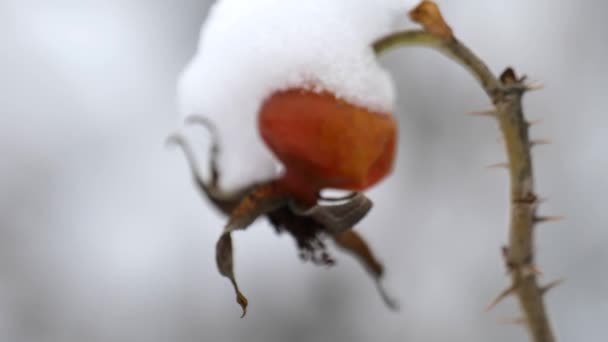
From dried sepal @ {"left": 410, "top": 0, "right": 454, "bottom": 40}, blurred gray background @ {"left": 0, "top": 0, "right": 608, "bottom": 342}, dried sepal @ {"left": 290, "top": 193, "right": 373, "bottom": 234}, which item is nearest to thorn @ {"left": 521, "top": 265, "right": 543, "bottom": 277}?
dried sepal @ {"left": 290, "top": 193, "right": 373, "bottom": 234}

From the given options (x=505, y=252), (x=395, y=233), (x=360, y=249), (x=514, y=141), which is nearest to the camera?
(x=514, y=141)

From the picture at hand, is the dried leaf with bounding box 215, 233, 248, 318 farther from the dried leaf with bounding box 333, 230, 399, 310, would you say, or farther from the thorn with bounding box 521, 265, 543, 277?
the thorn with bounding box 521, 265, 543, 277

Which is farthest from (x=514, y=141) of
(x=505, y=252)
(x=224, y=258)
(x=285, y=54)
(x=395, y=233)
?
(x=395, y=233)

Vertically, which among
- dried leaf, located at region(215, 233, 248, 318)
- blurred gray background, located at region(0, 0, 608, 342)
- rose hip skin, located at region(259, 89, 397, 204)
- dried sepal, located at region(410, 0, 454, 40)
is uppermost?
dried sepal, located at region(410, 0, 454, 40)

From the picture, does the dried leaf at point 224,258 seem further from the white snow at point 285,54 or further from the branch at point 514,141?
the branch at point 514,141

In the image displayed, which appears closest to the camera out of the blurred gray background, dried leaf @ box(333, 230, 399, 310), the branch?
the branch

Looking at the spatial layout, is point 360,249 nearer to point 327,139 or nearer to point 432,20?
point 327,139

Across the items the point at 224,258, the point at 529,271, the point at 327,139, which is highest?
the point at 327,139
